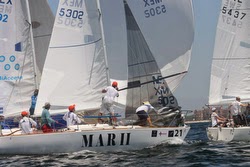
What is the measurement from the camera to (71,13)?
20203 millimetres

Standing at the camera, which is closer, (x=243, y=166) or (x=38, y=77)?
(x=243, y=166)

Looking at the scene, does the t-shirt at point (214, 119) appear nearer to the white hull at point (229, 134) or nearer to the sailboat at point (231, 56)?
the white hull at point (229, 134)

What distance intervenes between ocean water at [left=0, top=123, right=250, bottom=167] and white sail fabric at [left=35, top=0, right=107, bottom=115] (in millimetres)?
2867

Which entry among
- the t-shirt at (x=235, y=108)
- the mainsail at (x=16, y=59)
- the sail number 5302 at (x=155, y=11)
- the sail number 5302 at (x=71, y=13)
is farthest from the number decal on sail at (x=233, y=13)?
the mainsail at (x=16, y=59)

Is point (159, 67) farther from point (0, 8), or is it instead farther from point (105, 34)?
point (0, 8)

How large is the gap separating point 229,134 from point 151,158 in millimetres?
8327

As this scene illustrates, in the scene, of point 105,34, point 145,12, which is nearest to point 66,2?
point 105,34

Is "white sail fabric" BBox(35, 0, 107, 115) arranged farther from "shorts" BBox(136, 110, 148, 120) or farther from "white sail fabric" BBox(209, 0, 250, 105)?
"white sail fabric" BBox(209, 0, 250, 105)

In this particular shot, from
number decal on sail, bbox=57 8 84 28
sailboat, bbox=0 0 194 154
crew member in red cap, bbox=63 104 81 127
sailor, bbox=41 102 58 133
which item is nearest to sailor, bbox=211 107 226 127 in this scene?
sailboat, bbox=0 0 194 154

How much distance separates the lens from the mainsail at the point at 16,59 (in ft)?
69.9

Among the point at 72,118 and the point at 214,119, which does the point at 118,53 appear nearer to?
the point at 72,118

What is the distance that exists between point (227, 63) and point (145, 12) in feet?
24.0

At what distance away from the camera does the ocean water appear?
14.7 m

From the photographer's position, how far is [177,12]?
20.9 m
